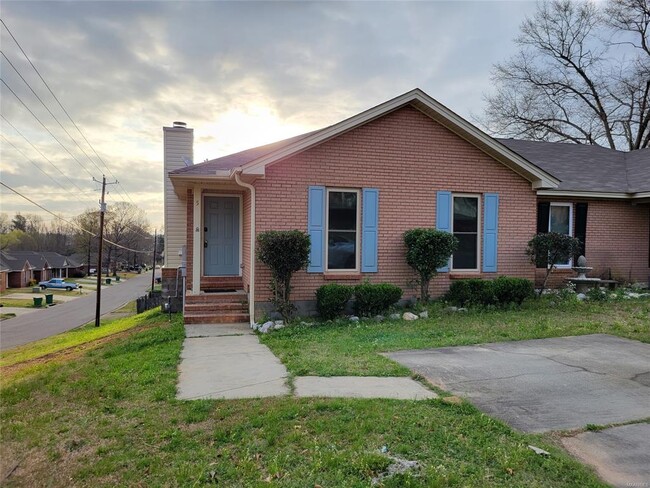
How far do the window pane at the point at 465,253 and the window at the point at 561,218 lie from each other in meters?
3.34

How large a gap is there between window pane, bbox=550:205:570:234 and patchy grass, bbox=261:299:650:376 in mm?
2900

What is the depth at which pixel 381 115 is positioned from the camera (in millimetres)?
9477

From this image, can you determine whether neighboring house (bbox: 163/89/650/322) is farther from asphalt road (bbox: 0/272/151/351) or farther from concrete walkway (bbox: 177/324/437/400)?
asphalt road (bbox: 0/272/151/351)

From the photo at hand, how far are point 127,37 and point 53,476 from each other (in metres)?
10.1

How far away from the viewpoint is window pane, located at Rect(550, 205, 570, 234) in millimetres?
12180

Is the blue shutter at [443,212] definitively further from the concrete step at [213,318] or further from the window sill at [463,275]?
the concrete step at [213,318]

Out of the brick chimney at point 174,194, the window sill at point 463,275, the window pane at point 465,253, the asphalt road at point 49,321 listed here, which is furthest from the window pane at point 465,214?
the asphalt road at point 49,321

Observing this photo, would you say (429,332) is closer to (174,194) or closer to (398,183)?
(398,183)

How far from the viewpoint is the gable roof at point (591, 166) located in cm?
1254

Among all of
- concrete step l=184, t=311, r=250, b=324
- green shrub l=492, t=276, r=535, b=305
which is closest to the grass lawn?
concrete step l=184, t=311, r=250, b=324

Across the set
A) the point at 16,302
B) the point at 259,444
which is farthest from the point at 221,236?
the point at 16,302

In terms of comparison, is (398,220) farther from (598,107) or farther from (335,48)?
(598,107)

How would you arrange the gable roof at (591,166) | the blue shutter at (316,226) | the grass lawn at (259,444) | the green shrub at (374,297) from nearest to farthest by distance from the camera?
the grass lawn at (259,444)
the green shrub at (374,297)
the blue shutter at (316,226)
the gable roof at (591,166)

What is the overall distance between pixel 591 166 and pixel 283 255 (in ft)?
→ 38.7
